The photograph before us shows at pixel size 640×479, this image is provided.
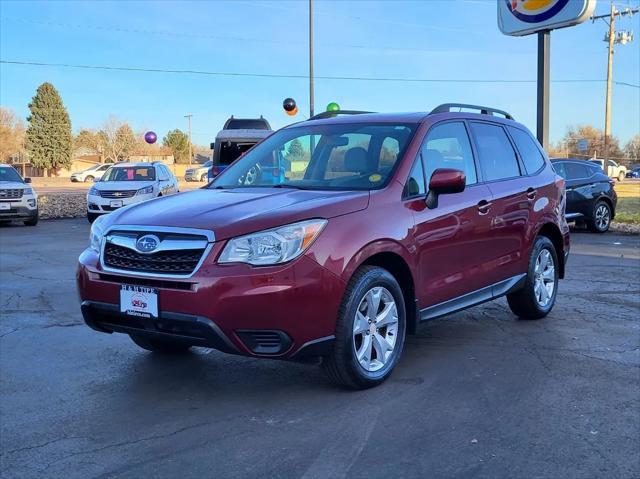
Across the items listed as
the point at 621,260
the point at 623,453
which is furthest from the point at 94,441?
the point at 621,260

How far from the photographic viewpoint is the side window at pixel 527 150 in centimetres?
631

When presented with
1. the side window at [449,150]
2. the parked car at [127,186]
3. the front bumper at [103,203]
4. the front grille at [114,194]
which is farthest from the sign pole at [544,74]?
the front grille at [114,194]

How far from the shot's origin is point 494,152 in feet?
19.3

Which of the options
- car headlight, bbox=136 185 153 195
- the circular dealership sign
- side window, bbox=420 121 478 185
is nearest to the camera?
side window, bbox=420 121 478 185

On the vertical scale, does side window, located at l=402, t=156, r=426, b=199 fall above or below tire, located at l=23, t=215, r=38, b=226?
above

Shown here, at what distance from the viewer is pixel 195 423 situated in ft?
12.6

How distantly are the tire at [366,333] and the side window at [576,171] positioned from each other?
11259mm

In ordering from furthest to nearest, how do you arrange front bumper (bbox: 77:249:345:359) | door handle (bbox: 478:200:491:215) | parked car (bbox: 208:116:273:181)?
1. parked car (bbox: 208:116:273:181)
2. door handle (bbox: 478:200:491:215)
3. front bumper (bbox: 77:249:345:359)

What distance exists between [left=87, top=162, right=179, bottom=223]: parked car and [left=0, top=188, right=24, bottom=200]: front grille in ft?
5.52

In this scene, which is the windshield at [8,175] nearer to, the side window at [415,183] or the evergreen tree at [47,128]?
the side window at [415,183]

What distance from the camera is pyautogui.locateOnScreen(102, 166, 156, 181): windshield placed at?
1847 cm

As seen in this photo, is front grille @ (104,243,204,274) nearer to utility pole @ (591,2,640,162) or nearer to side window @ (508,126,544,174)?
side window @ (508,126,544,174)

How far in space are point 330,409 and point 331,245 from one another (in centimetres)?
100

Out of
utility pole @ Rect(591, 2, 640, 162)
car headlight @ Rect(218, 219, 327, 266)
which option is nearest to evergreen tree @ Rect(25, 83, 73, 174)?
utility pole @ Rect(591, 2, 640, 162)
